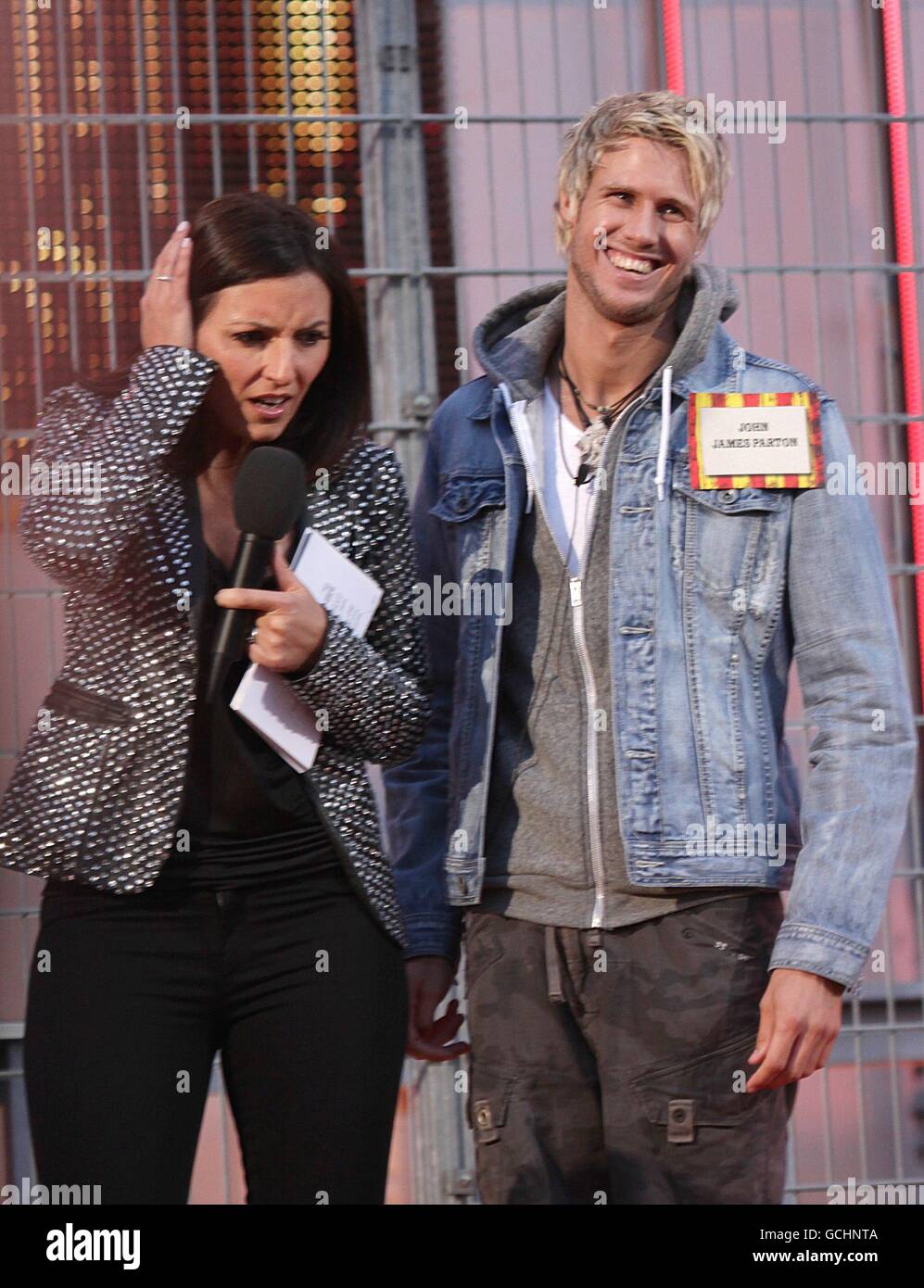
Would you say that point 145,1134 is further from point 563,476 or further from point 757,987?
point 563,476

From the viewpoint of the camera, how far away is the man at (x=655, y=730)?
2.09 meters

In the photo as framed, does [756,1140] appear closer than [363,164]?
Yes

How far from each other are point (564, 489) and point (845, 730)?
1.54 feet

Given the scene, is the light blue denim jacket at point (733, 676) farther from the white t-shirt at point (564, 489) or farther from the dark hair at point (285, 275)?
the dark hair at point (285, 275)

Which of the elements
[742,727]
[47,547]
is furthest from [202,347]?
[742,727]

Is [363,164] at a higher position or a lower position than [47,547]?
higher

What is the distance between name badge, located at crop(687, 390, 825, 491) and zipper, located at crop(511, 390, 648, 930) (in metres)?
0.10

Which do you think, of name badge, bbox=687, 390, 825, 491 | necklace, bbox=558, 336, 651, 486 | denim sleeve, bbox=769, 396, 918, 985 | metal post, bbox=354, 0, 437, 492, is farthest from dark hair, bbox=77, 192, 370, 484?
metal post, bbox=354, 0, 437, 492

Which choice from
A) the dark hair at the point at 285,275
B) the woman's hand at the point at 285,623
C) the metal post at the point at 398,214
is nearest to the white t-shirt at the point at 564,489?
the dark hair at the point at 285,275

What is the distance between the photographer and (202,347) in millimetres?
2064

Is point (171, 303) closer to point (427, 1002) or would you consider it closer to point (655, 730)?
Answer: point (655, 730)

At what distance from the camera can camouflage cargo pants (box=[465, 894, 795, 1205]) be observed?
2082 mm
